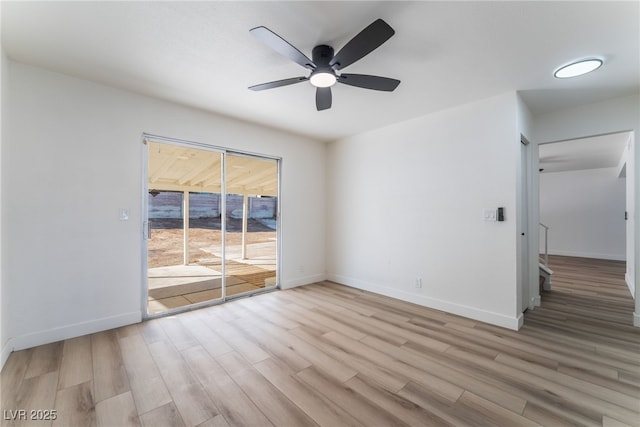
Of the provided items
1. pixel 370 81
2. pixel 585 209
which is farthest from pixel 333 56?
pixel 585 209

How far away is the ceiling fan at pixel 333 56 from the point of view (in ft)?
5.23

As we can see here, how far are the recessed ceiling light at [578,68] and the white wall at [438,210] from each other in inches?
16.9

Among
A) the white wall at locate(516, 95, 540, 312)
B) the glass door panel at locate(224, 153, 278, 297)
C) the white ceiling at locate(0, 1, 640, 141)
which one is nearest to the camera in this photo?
the white ceiling at locate(0, 1, 640, 141)

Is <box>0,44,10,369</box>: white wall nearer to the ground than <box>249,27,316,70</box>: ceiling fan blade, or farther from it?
nearer to the ground

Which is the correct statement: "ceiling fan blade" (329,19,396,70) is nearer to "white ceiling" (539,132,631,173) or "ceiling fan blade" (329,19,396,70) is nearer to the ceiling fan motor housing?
the ceiling fan motor housing

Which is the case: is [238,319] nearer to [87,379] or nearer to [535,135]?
[87,379]

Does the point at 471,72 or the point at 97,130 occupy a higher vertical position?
the point at 471,72

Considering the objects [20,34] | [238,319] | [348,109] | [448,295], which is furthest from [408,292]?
[20,34]

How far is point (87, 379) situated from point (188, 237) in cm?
243

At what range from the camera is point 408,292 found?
3703mm

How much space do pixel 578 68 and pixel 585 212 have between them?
7428mm

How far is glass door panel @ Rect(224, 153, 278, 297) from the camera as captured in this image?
389cm

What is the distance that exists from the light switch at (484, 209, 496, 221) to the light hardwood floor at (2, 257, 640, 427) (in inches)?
46.7

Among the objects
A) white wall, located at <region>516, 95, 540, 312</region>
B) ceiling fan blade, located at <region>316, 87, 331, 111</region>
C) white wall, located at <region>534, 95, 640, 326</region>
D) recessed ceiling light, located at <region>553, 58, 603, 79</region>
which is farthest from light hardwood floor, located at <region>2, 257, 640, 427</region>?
recessed ceiling light, located at <region>553, 58, 603, 79</region>
